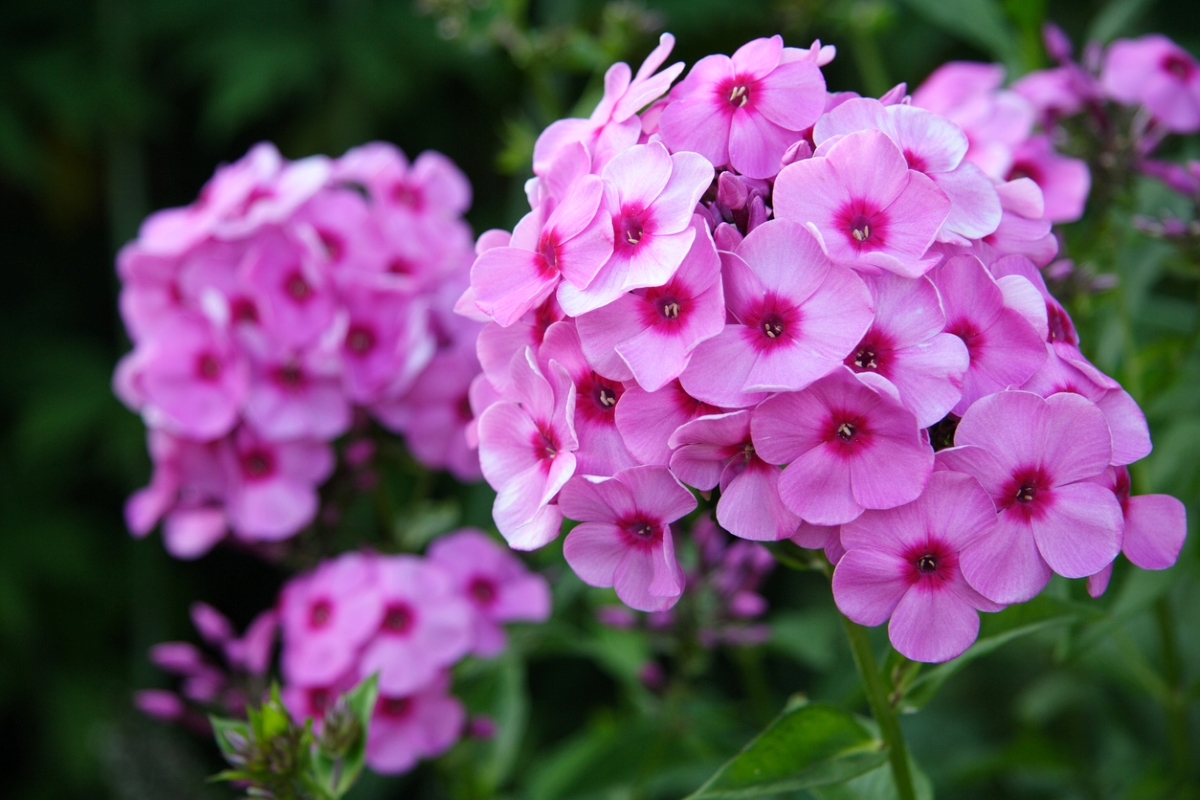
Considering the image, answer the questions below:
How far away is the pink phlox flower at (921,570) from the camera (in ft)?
1.85

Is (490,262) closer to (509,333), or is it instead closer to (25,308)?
(509,333)

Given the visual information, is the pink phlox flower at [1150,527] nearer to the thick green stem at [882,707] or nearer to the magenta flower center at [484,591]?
the thick green stem at [882,707]

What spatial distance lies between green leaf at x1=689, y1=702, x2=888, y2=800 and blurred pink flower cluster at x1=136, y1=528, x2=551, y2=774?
1.44 feet

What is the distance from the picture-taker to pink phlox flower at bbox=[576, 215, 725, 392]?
571mm

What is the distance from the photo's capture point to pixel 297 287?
1078 mm

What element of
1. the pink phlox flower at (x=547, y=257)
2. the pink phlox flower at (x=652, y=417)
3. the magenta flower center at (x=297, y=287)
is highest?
the pink phlox flower at (x=547, y=257)

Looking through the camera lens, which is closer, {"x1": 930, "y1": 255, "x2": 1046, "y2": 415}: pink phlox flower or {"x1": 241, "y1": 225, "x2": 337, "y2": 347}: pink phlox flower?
{"x1": 930, "y1": 255, "x2": 1046, "y2": 415}: pink phlox flower

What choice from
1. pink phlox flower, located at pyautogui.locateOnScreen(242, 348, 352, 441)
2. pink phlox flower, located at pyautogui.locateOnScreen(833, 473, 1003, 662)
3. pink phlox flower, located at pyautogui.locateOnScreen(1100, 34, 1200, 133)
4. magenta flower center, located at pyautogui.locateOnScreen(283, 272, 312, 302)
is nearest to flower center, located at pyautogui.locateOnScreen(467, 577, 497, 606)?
pink phlox flower, located at pyautogui.locateOnScreen(242, 348, 352, 441)

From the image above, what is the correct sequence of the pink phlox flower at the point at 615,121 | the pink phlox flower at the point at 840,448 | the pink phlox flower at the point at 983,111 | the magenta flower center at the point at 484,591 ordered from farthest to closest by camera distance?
the magenta flower center at the point at 484,591, the pink phlox flower at the point at 983,111, the pink phlox flower at the point at 615,121, the pink phlox flower at the point at 840,448

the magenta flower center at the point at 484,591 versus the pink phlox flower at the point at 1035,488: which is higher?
the pink phlox flower at the point at 1035,488

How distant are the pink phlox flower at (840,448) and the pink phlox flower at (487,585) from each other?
0.58 metres

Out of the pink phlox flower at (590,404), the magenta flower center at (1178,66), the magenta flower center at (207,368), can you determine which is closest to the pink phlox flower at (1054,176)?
the magenta flower center at (1178,66)

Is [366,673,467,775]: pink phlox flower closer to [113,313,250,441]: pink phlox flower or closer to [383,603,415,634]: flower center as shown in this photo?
[383,603,415,634]: flower center

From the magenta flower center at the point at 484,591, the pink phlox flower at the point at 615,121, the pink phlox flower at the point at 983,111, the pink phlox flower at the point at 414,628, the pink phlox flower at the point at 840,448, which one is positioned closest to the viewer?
the pink phlox flower at the point at 840,448
